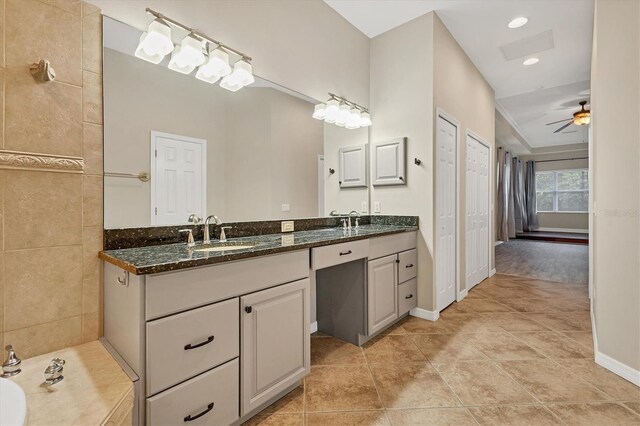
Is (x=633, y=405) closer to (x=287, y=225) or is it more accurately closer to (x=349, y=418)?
(x=349, y=418)

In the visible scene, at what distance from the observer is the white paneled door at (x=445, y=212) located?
2865 millimetres

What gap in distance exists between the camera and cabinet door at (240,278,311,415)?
140 centimetres

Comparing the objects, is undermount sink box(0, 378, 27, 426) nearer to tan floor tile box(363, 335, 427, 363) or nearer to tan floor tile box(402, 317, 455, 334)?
tan floor tile box(363, 335, 427, 363)

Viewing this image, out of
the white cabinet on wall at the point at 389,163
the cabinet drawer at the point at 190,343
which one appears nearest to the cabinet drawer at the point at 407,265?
the white cabinet on wall at the point at 389,163

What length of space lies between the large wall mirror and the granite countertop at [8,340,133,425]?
62 cm

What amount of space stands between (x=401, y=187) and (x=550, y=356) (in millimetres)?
1742

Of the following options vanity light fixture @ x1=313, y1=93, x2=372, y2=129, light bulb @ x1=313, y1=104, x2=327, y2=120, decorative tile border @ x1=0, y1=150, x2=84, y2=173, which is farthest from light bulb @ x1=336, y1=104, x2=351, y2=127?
decorative tile border @ x1=0, y1=150, x2=84, y2=173

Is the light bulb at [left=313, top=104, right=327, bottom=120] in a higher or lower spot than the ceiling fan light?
lower

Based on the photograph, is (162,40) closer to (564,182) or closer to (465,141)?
(465,141)

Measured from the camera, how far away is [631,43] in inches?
69.1

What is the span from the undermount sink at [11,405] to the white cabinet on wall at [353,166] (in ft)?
8.14

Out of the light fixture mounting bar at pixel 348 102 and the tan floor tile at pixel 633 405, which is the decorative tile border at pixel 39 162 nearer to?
the light fixture mounting bar at pixel 348 102

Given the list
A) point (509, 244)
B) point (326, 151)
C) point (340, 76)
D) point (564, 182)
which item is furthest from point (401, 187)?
point (564, 182)

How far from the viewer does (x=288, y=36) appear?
7.68 ft
